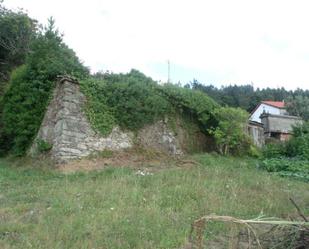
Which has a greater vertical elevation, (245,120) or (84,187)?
(245,120)

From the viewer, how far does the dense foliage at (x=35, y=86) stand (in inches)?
456

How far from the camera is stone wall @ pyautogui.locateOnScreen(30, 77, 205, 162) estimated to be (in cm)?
1044

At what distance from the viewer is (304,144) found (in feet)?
46.8

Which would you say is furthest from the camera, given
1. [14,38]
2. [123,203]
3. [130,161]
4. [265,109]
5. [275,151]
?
[265,109]

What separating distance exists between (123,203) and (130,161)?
16.2ft

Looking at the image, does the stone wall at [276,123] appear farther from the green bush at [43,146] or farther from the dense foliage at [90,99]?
the green bush at [43,146]

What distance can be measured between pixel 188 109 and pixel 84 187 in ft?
23.1

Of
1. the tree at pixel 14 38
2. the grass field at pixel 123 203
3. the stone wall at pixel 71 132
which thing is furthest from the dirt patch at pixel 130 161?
the tree at pixel 14 38

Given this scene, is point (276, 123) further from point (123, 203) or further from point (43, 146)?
point (123, 203)

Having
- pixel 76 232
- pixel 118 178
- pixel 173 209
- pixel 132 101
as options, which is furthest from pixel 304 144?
pixel 76 232

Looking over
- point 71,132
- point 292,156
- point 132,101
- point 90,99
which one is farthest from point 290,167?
point 71,132

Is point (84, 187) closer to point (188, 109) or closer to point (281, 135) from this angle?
point (188, 109)

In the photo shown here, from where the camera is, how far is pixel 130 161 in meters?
11.1

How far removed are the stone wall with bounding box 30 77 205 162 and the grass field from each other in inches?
32.6
